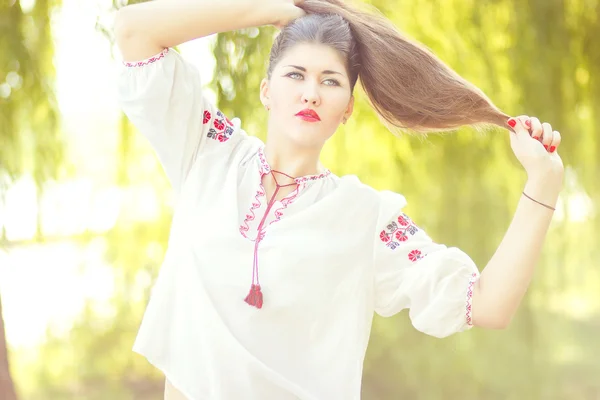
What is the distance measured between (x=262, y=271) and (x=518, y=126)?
1.32 feet

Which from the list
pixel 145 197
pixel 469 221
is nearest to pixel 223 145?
pixel 145 197

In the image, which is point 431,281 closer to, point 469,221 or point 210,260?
point 210,260

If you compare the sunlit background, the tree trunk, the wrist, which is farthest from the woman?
the sunlit background

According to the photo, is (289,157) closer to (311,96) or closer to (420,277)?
(311,96)

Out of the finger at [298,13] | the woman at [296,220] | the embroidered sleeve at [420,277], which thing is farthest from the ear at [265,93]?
the embroidered sleeve at [420,277]

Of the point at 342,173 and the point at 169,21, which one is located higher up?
the point at 169,21

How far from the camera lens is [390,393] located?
246cm

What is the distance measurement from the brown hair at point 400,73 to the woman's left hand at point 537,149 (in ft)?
0.24

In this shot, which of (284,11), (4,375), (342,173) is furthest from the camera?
(342,173)

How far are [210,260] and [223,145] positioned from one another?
7.3 inches

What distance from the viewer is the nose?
1.09 m

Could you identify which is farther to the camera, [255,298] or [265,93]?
[265,93]

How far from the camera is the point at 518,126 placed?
1071mm

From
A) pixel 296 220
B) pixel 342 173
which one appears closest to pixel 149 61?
pixel 296 220
